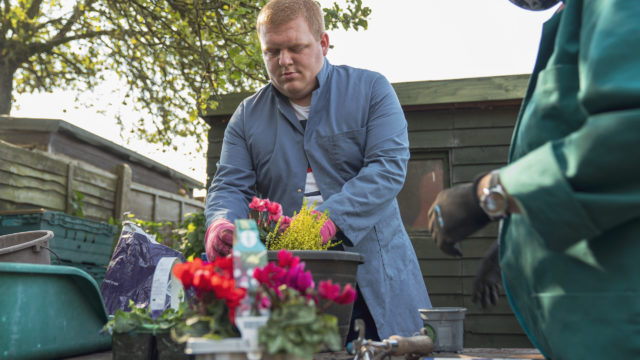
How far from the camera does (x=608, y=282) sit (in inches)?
31.8

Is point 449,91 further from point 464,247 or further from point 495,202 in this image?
point 495,202

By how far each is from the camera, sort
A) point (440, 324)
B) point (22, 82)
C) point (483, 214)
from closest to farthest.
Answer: point (483, 214)
point (440, 324)
point (22, 82)

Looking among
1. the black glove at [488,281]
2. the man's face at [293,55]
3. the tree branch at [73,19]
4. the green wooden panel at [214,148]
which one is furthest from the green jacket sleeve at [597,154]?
the tree branch at [73,19]

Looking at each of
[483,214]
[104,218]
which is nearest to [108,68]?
[104,218]

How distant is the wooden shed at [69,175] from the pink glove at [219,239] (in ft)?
15.6

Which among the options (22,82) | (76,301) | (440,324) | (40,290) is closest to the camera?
(440,324)

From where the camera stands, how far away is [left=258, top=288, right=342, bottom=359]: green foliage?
0.74 metres

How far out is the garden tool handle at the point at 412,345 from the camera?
3.87 feet

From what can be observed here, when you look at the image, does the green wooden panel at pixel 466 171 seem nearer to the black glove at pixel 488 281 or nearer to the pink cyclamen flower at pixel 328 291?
the black glove at pixel 488 281

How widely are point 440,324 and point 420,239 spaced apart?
398cm

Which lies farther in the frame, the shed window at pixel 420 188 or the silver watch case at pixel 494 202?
the shed window at pixel 420 188

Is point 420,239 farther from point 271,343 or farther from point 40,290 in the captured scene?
point 271,343

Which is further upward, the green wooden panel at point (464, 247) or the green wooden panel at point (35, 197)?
the green wooden panel at point (35, 197)

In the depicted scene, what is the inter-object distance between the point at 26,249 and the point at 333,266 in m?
1.29
